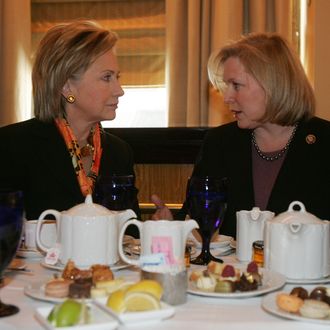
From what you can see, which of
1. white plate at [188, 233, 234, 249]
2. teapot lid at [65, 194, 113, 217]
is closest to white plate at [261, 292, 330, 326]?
teapot lid at [65, 194, 113, 217]

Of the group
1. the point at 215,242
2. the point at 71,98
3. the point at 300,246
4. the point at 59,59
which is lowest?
the point at 215,242

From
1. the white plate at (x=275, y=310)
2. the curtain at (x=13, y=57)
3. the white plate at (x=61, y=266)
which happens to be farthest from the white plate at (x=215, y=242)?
the curtain at (x=13, y=57)

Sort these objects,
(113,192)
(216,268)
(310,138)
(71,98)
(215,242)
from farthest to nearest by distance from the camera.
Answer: (71,98) → (310,138) → (215,242) → (113,192) → (216,268)

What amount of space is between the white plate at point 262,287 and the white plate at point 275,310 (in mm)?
37

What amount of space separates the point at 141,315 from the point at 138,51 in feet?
9.70

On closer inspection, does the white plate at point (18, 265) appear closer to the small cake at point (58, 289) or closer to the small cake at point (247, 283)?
the small cake at point (58, 289)

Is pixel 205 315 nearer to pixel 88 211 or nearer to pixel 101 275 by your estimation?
pixel 101 275

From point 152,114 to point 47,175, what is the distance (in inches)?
64.5

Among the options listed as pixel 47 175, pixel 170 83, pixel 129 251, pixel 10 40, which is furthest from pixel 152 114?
pixel 129 251

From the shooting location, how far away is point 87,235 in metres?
1.41

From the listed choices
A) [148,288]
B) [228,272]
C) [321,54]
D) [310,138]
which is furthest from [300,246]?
[321,54]

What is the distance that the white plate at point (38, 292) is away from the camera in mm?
1121

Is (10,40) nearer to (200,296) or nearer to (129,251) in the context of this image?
(129,251)

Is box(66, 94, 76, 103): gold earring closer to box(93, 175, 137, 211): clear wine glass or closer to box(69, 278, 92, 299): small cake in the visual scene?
box(93, 175, 137, 211): clear wine glass
